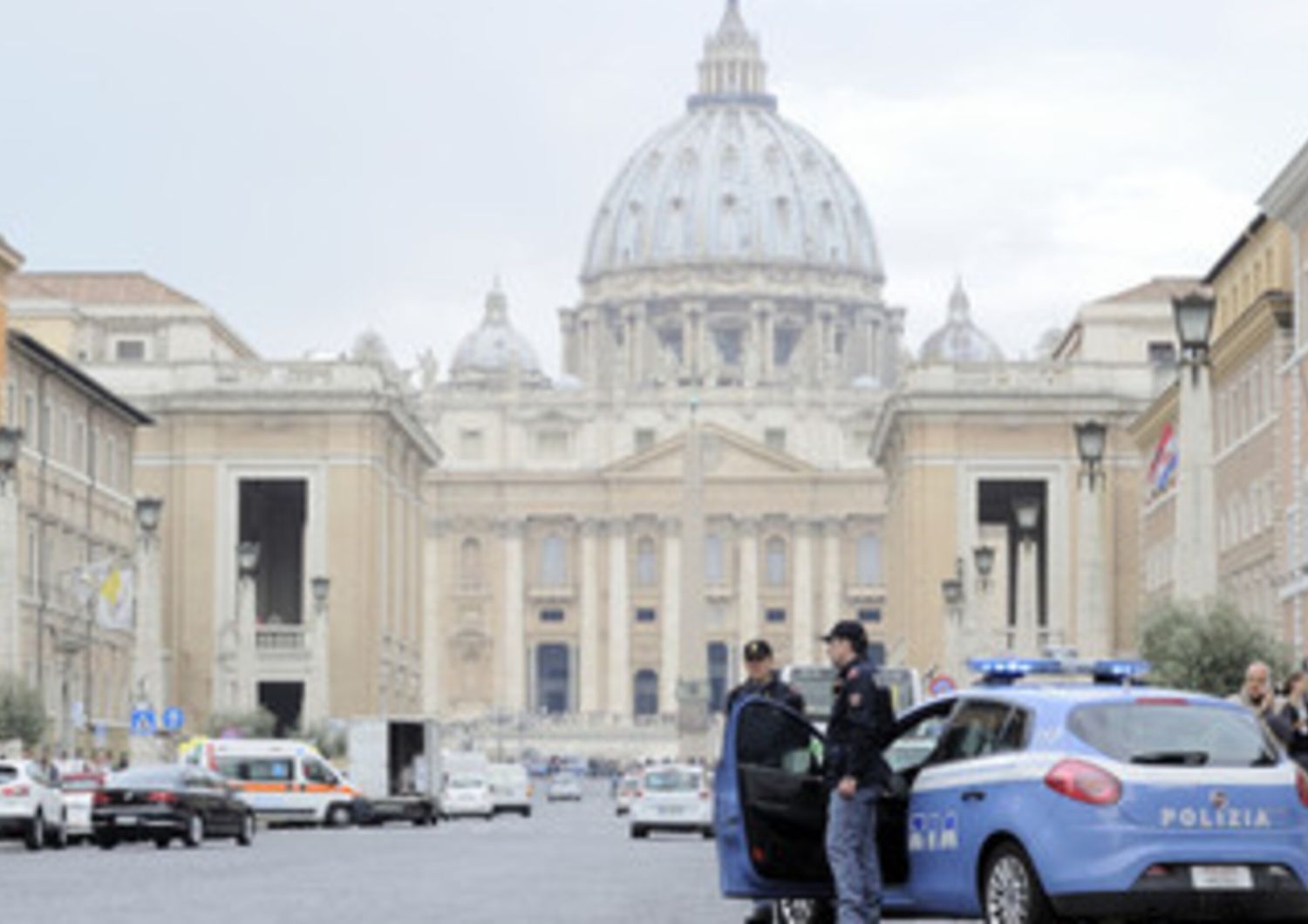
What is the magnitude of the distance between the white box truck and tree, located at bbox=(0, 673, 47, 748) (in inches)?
414

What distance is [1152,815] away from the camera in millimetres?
19703

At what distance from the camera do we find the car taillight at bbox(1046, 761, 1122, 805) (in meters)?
19.7

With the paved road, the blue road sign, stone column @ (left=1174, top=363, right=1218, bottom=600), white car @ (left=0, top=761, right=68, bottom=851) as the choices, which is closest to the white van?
the blue road sign

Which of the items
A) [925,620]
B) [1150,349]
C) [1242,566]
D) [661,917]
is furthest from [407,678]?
[661,917]

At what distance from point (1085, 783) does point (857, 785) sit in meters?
1.69

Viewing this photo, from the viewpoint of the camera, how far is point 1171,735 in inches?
795

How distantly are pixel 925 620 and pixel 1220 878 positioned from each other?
110 m

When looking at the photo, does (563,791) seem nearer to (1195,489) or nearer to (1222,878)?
(1195,489)

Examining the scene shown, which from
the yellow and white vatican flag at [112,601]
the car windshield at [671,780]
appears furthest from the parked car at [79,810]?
the yellow and white vatican flag at [112,601]

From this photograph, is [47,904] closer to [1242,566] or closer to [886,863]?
[886,863]

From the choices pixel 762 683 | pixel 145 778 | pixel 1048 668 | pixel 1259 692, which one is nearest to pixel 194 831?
pixel 145 778

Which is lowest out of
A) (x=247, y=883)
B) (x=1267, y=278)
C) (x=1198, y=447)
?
(x=247, y=883)

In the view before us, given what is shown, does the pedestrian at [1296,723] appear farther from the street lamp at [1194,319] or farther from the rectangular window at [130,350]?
the rectangular window at [130,350]

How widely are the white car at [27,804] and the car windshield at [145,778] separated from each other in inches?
36.9
